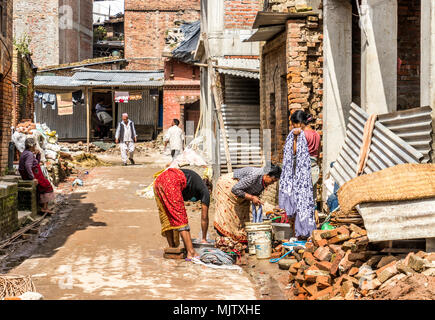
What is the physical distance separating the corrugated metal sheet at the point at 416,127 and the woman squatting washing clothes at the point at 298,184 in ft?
4.57

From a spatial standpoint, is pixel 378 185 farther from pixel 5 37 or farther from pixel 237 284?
pixel 5 37

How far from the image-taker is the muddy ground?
5.86 metres

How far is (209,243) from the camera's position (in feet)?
26.1

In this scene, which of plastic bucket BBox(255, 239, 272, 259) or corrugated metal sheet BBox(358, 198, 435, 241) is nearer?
corrugated metal sheet BBox(358, 198, 435, 241)

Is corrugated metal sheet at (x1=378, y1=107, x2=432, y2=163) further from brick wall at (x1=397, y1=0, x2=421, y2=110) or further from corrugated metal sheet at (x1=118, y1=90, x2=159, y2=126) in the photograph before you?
corrugated metal sheet at (x1=118, y1=90, x2=159, y2=126)

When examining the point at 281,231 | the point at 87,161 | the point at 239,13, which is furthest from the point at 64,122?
the point at 281,231

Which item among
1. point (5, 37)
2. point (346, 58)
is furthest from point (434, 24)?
point (5, 37)

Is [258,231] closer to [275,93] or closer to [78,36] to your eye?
[275,93]

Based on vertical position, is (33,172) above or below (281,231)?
above

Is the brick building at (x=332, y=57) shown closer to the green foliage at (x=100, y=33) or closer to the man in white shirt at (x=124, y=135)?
the man in white shirt at (x=124, y=135)

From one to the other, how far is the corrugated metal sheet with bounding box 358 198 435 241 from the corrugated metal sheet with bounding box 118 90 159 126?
25213mm

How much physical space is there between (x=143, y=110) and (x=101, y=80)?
3.03 m

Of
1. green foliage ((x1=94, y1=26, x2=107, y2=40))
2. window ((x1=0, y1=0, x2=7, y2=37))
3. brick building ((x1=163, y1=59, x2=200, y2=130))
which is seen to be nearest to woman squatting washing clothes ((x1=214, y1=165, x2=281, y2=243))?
window ((x1=0, y1=0, x2=7, y2=37))

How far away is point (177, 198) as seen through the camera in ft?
24.7
